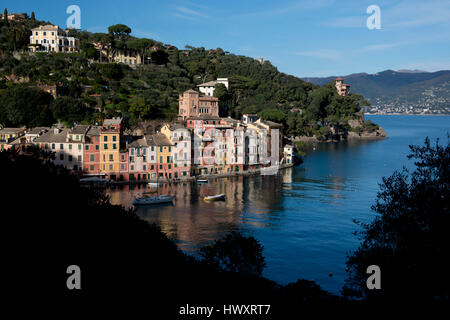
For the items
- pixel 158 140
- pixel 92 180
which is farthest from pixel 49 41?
pixel 92 180

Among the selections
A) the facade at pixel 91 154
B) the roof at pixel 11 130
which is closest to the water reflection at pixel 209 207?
the facade at pixel 91 154

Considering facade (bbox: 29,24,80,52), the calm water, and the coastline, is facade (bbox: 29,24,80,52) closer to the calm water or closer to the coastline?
the coastline

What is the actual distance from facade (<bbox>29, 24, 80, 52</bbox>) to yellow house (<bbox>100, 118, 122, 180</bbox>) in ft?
119

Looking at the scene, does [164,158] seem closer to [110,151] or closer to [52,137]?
[110,151]

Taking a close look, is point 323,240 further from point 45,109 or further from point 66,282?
point 45,109

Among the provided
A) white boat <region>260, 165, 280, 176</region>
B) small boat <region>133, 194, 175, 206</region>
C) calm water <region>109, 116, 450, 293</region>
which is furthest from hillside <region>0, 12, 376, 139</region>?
small boat <region>133, 194, 175, 206</region>

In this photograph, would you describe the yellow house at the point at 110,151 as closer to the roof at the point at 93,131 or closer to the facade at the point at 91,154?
the facade at the point at 91,154

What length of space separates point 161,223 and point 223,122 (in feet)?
A: 86.3

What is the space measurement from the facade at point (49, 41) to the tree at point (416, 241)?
220 ft

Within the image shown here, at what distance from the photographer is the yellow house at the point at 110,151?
39.5m

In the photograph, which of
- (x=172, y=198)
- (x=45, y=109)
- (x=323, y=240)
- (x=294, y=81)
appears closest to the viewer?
(x=323, y=240)
